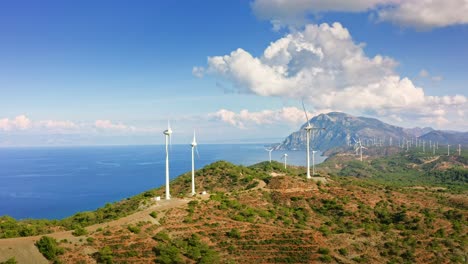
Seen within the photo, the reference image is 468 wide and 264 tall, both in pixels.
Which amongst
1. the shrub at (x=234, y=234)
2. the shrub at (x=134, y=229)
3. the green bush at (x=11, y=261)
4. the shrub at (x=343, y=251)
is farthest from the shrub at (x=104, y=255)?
the shrub at (x=343, y=251)

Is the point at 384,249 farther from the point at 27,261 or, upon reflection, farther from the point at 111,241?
the point at 27,261

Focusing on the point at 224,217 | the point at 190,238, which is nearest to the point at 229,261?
the point at 190,238

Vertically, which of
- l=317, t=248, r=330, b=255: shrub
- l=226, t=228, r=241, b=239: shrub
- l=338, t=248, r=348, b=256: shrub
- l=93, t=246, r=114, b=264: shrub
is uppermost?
l=93, t=246, r=114, b=264: shrub

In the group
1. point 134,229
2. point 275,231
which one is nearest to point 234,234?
point 275,231

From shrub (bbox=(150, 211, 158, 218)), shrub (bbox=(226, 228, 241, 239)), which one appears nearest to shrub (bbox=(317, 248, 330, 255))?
shrub (bbox=(226, 228, 241, 239))

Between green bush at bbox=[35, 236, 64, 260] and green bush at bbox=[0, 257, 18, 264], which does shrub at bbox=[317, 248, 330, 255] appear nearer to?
green bush at bbox=[35, 236, 64, 260]

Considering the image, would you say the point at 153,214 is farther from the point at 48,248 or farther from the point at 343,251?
the point at 343,251

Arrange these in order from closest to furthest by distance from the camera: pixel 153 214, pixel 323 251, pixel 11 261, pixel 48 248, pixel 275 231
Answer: pixel 11 261, pixel 48 248, pixel 323 251, pixel 275 231, pixel 153 214

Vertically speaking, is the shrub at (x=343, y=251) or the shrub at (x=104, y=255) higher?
the shrub at (x=104, y=255)

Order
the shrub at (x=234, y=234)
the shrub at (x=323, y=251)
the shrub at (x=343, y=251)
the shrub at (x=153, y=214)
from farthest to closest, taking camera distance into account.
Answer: the shrub at (x=153, y=214)
the shrub at (x=234, y=234)
the shrub at (x=343, y=251)
the shrub at (x=323, y=251)

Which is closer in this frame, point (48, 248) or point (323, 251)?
point (48, 248)

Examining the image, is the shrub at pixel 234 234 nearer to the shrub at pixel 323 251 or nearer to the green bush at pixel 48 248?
the shrub at pixel 323 251
